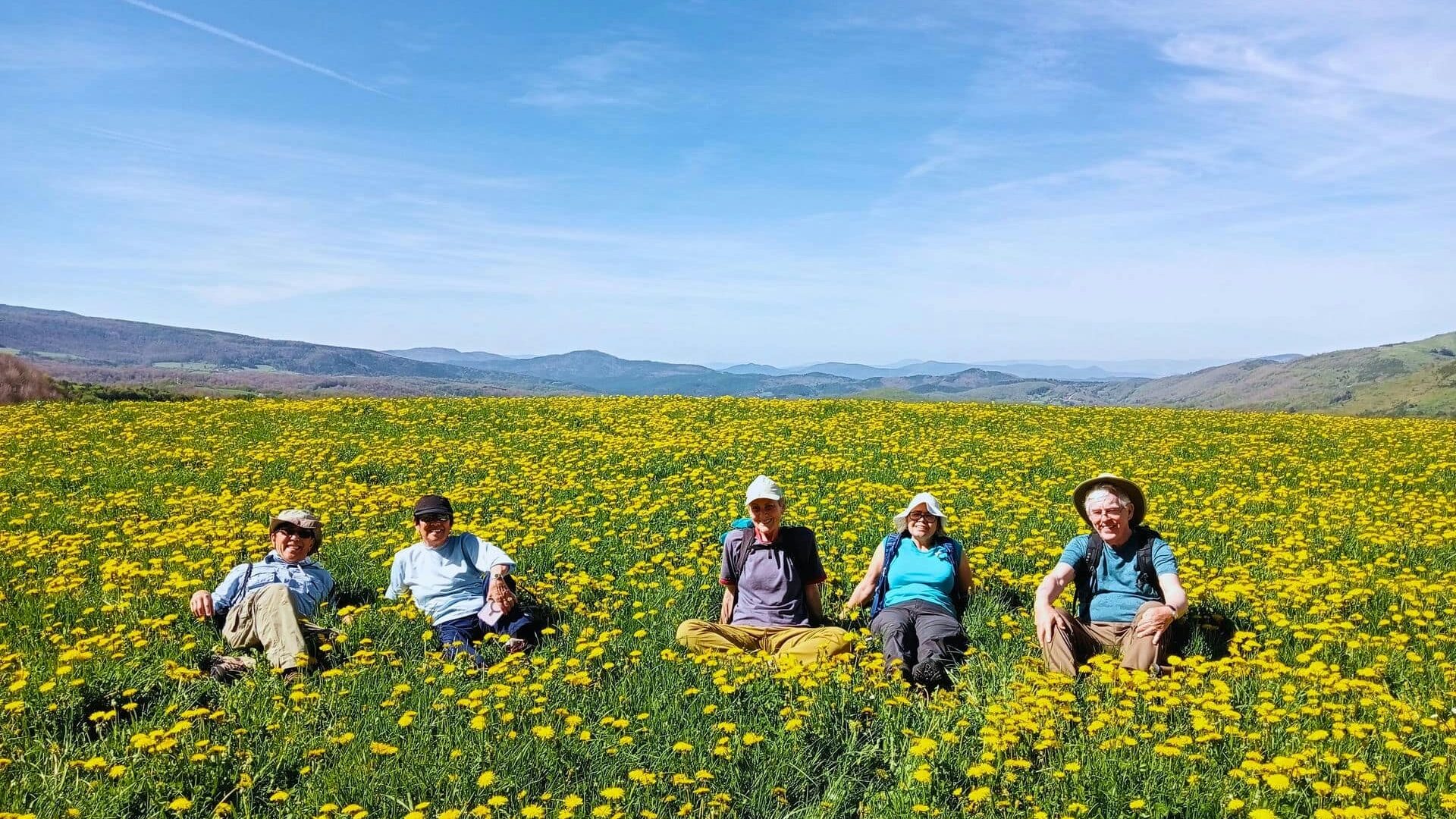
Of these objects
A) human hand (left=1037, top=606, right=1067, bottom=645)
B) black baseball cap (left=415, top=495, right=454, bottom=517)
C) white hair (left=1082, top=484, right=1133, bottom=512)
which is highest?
white hair (left=1082, top=484, right=1133, bottom=512)

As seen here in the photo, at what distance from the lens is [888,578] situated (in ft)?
22.7

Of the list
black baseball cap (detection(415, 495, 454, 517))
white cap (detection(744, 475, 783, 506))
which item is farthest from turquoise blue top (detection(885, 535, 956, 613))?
black baseball cap (detection(415, 495, 454, 517))

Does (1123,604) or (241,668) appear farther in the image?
(1123,604)

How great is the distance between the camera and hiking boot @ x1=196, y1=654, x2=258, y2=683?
18.9ft

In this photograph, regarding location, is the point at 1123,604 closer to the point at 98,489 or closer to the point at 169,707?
the point at 169,707

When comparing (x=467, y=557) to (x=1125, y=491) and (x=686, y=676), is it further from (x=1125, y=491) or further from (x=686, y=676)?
(x=1125, y=491)

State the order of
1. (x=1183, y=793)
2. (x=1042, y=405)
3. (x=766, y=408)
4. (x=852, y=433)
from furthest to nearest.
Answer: (x=1042, y=405), (x=766, y=408), (x=852, y=433), (x=1183, y=793)

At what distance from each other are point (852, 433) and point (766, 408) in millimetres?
5560

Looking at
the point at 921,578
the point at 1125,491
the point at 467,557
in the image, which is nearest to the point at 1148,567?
the point at 1125,491

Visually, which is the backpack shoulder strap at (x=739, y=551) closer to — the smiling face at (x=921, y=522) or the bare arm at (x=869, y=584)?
the bare arm at (x=869, y=584)

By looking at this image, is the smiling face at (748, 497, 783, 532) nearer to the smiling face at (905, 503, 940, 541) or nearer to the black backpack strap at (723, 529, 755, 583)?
the black backpack strap at (723, 529, 755, 583)

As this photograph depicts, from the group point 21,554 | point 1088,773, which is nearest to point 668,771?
point 1088,773

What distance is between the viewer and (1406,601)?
23.9 feet

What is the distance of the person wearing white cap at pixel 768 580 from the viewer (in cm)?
659
